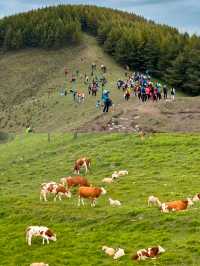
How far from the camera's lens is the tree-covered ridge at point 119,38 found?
306 feet

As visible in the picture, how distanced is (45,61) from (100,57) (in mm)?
13082

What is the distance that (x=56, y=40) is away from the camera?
12406cm

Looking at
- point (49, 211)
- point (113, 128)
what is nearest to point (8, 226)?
point (49, 211)

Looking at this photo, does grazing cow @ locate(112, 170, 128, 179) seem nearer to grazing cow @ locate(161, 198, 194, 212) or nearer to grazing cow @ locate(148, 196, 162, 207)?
grazing cow @ locate(148, 196, 162, 207)

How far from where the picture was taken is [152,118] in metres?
53.9

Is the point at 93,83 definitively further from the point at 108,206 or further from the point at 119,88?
the point at 108,206

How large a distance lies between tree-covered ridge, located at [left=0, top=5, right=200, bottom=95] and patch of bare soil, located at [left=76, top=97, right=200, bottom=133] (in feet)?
108

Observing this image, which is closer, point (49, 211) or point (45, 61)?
point (49, 211)

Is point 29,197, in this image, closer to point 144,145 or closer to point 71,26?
point 144,145

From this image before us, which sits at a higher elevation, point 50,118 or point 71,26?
point 71,26

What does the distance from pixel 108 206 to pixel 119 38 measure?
87.6m

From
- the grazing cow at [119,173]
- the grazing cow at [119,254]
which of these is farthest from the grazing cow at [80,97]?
the grazing cow at [119,254]

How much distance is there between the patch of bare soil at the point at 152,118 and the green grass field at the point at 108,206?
312 centimetres

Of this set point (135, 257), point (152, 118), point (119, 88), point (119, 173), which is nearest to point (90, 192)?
point (135, 257)
